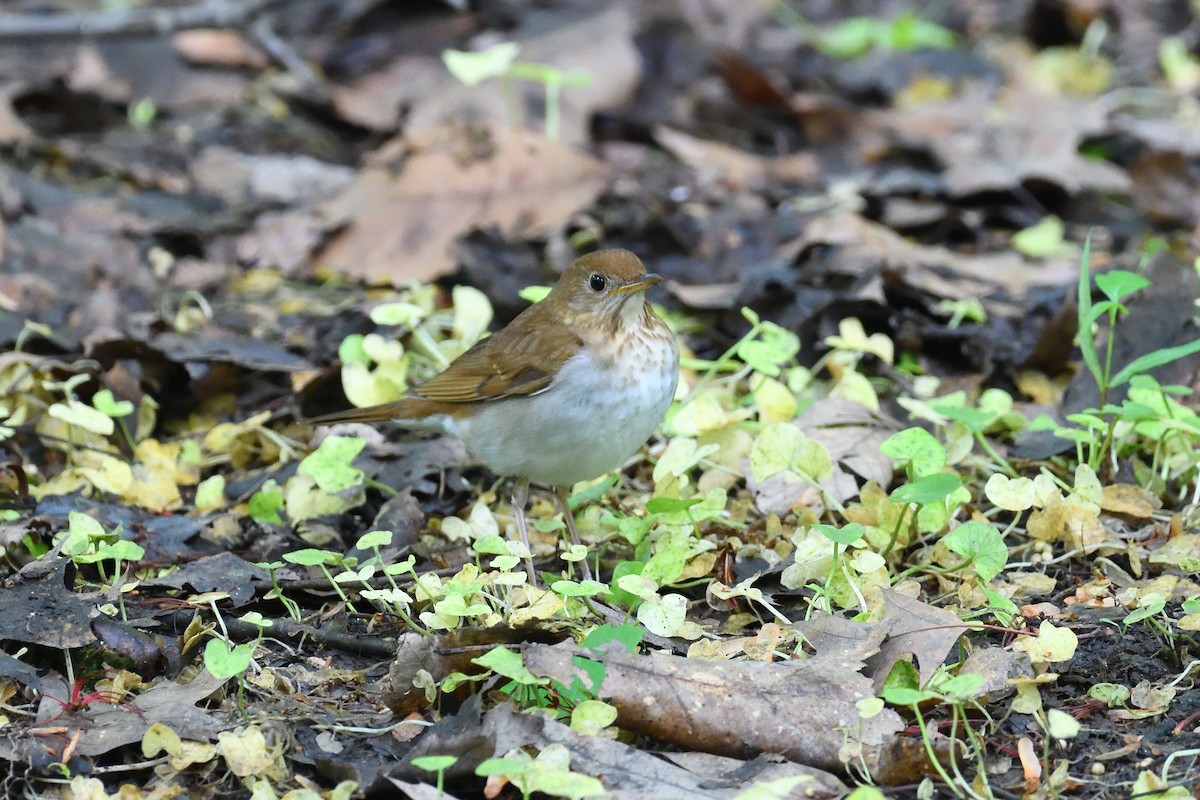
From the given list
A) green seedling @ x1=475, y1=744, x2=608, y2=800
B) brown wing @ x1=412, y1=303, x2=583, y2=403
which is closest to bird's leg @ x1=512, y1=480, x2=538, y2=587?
brown wing @ x1=412, y1=303, x2=583, y2=403

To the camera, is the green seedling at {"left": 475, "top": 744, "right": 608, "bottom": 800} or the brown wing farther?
the brown wing

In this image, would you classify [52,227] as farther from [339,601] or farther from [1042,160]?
[1042,160]

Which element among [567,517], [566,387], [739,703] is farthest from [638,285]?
[739,703]

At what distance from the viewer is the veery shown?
15.4 ft

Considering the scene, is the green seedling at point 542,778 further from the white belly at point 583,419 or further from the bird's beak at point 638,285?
the bird's beak at point 638,285

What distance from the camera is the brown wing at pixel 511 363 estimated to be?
4859 millimetres

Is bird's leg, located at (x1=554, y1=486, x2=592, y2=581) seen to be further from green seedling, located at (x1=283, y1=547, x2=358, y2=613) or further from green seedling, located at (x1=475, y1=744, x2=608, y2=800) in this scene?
green seedling, located at (x1=475, y1=744, x2=608, y2=800)

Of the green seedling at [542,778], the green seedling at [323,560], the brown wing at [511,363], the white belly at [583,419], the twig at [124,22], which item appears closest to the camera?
the green seedling at [542,778]

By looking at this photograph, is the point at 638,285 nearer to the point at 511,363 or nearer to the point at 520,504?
the point at 511,363

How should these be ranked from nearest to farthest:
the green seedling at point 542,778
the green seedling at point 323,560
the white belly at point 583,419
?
the green seedling at point 542,778
the green seedling at point 323,560
the white belly at point 583,419

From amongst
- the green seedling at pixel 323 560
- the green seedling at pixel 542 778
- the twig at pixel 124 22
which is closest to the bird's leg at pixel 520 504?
the green seedling at pixel 323 560

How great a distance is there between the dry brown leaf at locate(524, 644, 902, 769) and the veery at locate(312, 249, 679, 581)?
0.99m

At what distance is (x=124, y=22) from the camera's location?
867 centimetres

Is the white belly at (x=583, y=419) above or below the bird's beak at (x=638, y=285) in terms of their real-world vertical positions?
below
